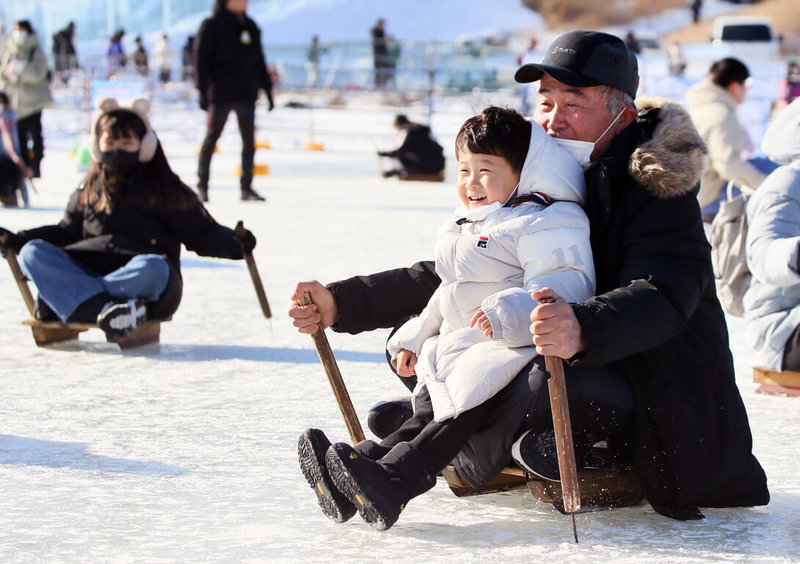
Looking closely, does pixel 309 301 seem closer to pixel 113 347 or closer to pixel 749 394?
pixel 749 394

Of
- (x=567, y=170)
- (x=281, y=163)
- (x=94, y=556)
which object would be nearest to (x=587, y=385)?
(x=567, y=170)

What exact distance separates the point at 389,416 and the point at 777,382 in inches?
64.2

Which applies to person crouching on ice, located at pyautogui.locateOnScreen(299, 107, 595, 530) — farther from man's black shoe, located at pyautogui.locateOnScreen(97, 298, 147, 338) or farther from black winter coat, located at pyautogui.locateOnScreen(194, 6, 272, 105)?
black winter coat, located at pyautogui.locateOnScreen(194, 6, 272, 105)

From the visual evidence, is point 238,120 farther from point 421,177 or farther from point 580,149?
point 580,149

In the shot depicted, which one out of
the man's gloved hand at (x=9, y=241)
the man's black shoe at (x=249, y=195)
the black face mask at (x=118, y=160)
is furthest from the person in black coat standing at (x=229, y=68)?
the man's gloved hand at (x=9, y=241)

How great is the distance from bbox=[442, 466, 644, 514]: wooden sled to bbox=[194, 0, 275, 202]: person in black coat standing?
7321 millimetres

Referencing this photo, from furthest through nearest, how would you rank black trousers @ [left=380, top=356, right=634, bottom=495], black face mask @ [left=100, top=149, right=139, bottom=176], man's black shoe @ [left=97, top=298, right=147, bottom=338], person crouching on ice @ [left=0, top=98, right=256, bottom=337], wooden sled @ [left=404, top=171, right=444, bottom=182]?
wooden sled @ [left=404, top=171, right=444, bottom=182] < black face mask @ [left=100, top=149, right=139, bottom=176] < person crouching on ice @ [left=0, top=98, right=256, bottom=337] < man's black shoe @ [left=97, top=298, right=147, bottom=338] < black trousers @ [left=380, top=356, right=634, bottom=495]

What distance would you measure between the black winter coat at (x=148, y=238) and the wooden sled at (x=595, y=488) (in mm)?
2103

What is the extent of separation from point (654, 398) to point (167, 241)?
2582mm

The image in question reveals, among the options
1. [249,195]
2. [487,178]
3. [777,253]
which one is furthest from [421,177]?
[487,178]

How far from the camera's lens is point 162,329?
4.91 meters

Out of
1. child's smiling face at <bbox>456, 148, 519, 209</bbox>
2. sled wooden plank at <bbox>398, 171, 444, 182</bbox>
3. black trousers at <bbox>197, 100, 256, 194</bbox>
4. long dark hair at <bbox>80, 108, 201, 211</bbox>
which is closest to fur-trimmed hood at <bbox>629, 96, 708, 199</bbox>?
child's smiling face at <bbox>456, 148, 519, 209</bbox>

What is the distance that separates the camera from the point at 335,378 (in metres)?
2.62

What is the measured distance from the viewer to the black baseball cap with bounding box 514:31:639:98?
2547 mm
